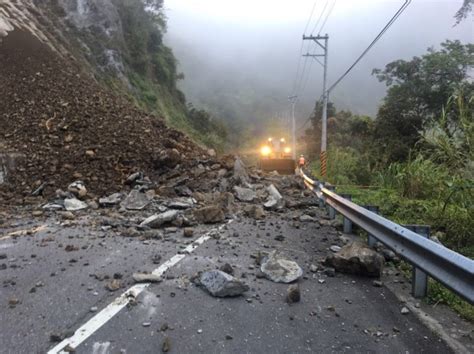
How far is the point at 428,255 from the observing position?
291cm

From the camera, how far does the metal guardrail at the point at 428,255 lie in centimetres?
240

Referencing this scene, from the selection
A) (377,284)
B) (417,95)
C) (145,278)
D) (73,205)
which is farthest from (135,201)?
(417,95)

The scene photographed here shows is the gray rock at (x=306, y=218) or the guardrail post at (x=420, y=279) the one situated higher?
the guardrail post at (x=420, y=279)

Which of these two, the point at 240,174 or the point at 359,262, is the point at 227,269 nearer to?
the point at 359,262

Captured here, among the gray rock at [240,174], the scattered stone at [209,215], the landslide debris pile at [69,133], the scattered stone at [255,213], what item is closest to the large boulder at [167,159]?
the landslide debris pile at [69,133]

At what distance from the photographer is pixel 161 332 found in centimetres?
267

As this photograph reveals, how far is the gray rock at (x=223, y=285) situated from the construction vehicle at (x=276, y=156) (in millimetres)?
18982

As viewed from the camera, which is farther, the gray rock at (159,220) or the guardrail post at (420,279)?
the gray rock at (159,220)

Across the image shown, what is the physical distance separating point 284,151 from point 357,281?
24.1 metres

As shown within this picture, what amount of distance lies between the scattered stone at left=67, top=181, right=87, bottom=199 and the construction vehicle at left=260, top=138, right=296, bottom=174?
15.0m

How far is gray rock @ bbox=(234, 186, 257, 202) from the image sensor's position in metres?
8.29

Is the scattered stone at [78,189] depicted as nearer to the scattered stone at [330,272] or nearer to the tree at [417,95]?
the scattered stone at [330,272]

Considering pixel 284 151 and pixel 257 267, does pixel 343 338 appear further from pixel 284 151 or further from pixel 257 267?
pixel 284 151

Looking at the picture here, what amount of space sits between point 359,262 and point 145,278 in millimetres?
2083
